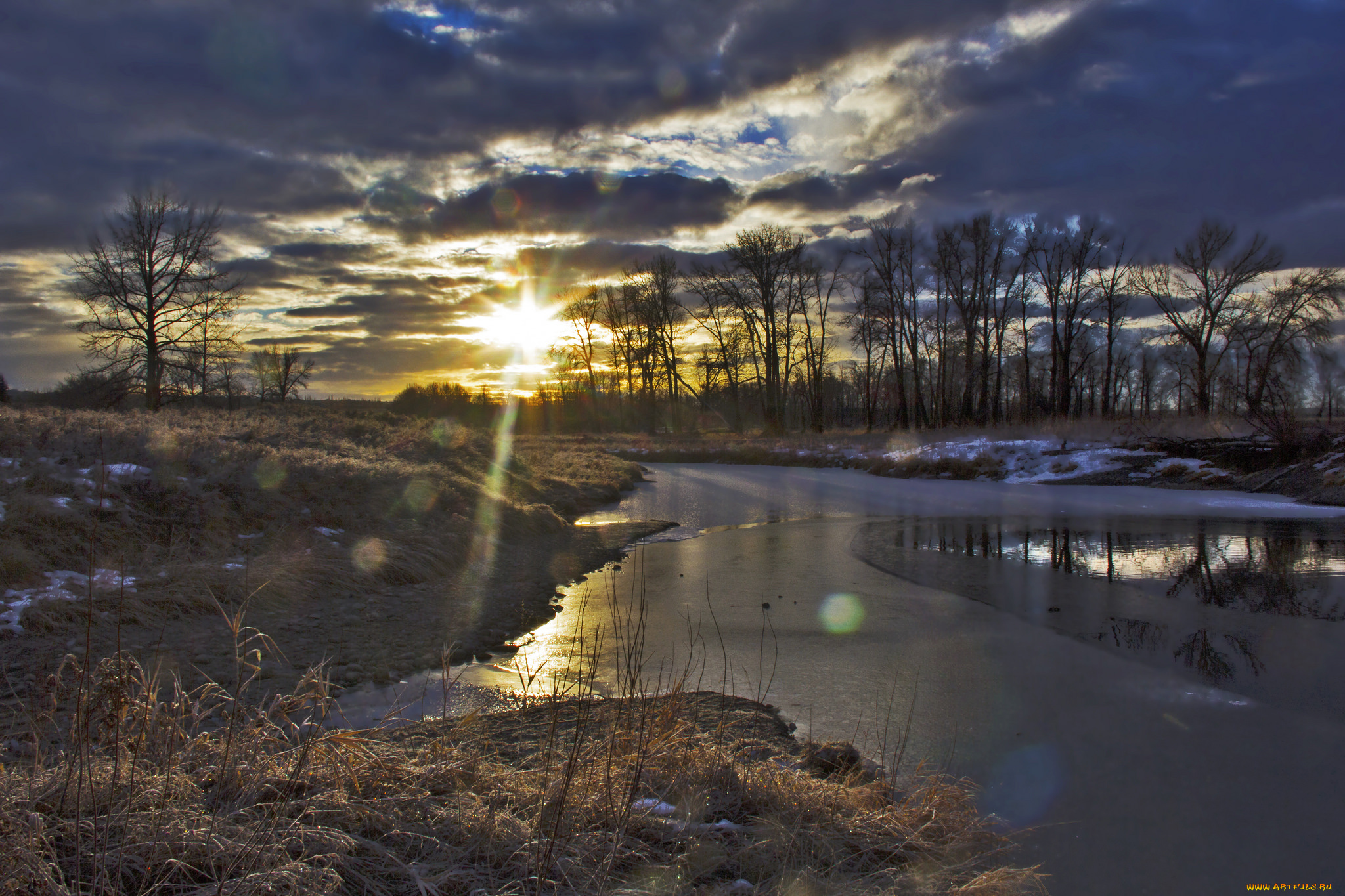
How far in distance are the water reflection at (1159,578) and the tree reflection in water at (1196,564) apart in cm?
2

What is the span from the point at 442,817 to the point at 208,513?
568 cm

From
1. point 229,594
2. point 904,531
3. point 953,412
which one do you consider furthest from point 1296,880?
point 953,412

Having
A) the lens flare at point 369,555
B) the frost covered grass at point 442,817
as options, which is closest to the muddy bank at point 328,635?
the lens flare at point 369,555

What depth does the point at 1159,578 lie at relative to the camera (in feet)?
22.6

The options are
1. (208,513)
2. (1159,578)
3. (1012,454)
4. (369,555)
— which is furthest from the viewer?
(1012,454)

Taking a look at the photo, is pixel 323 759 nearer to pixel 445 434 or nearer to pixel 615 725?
pixel 615 725

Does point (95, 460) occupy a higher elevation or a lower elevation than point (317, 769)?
higher

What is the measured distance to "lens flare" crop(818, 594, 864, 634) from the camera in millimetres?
5691

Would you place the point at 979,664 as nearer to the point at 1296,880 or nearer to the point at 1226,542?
the point at 1296,880

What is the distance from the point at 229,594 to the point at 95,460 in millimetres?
2936

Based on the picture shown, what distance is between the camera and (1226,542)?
8.66m

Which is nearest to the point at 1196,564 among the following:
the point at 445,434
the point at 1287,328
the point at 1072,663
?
the point at 1072,663

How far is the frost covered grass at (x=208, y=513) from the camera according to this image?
5145mm

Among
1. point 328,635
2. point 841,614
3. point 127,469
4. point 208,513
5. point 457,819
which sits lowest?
point 841,614
